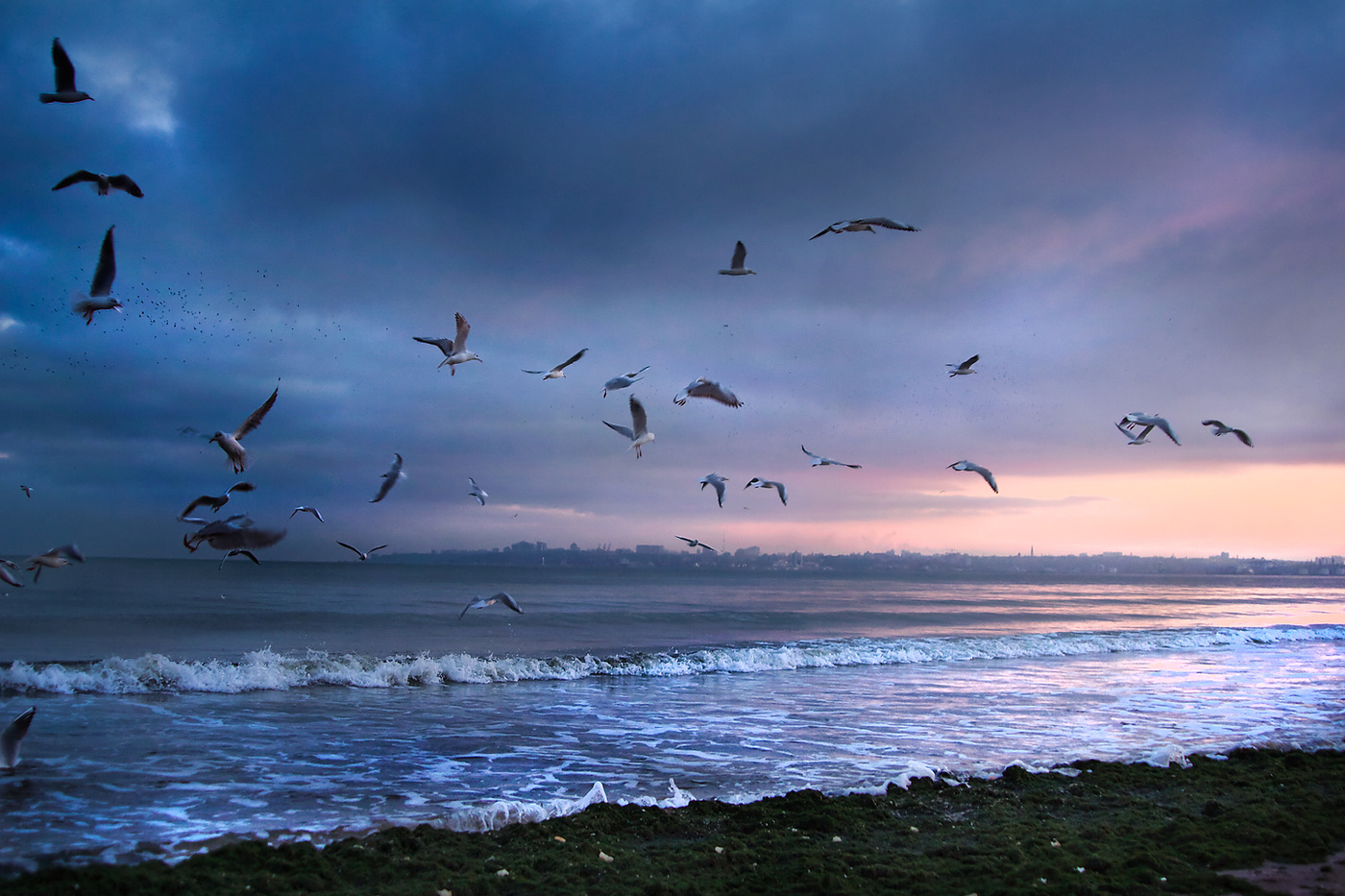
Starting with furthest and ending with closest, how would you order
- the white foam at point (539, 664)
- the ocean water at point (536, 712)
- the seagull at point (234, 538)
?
the white foam at point (539, 664) → the ocean water at point (536, 712) → the seagull at point (234, 538)

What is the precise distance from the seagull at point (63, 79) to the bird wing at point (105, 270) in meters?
1.29

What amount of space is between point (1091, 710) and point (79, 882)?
655 inches

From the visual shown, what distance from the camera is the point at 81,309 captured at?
26.9 feet

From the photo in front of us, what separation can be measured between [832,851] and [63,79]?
10.8m

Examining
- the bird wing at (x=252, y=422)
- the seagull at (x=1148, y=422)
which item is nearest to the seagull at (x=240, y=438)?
the bird wing at (x=252, y=422)

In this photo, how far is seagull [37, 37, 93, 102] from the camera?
7.66 m

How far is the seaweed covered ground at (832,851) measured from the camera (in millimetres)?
6305

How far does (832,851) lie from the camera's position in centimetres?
711

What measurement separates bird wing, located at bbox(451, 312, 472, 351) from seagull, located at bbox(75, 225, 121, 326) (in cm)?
381

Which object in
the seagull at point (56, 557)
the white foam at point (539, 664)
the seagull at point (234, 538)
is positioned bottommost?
the white foam at point (539, 664)

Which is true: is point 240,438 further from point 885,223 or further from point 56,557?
point 885,223

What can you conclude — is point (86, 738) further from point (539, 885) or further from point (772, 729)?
point (772, 729)

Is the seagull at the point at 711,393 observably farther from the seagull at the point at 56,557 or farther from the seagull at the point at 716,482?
the seagull at the point at 56,557

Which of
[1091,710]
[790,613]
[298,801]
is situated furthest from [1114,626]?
[298,801]
